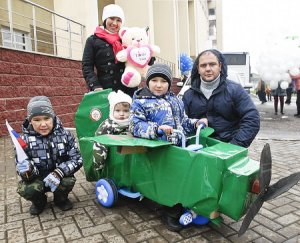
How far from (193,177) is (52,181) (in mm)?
1272

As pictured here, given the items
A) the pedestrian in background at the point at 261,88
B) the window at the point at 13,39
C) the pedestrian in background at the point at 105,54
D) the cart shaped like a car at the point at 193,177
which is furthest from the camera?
the pedestrian in background at the point at 261,88

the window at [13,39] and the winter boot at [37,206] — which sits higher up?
the window at [13,39]

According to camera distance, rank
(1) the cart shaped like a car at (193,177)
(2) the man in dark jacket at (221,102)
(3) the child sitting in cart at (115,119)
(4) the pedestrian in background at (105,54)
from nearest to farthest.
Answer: (1) the cart shaped like a car at (193,177)
(2) the man in dark jacket at (221,102)
(3) the child sitting in cart at (115,119)
(4) the pedestrian in background at (105,54)

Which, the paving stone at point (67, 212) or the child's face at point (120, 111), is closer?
the paving stone at point (67, 212)

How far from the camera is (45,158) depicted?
2.97 m

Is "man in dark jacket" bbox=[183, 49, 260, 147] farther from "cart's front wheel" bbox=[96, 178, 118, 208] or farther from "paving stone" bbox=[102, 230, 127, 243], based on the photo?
"paving stone" bbox=[102, 230, 127, 243]

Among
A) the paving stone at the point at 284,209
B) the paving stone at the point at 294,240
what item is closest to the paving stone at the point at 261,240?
the paving stone at the point at 294,240

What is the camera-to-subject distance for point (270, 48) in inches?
462

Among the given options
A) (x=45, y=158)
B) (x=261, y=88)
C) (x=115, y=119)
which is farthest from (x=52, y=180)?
(x=261, y=88)

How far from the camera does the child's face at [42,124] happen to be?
9.50 feet

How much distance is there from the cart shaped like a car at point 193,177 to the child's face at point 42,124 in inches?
18.6

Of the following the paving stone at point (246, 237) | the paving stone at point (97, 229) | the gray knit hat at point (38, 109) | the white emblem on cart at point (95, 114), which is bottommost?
the paving stone at point (246, 237)

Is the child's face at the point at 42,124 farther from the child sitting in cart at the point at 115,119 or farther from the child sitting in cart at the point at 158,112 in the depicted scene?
the child sitting in cart at the point at 158,112

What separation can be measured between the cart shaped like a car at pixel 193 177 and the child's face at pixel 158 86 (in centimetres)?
46
